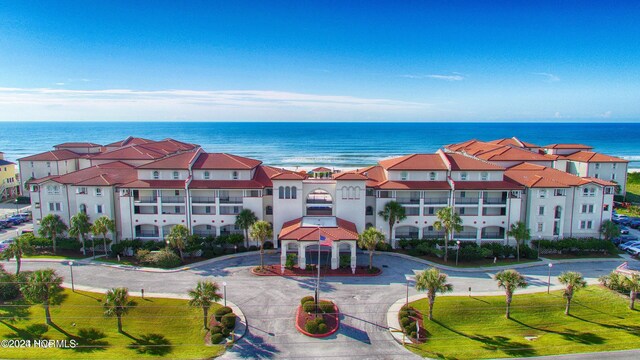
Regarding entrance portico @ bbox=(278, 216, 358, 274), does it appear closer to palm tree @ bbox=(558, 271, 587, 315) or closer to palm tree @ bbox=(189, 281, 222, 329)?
palm tree @ bbox=(189, 281, 222, 329)

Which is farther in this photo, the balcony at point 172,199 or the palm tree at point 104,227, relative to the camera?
the balcony at point 172,199

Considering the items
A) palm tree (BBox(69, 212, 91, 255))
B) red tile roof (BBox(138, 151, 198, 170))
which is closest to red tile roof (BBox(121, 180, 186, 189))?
red tile roof (BBox(138, 151, 198, 170))

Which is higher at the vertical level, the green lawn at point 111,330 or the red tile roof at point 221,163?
the red tile roof at point 221,163

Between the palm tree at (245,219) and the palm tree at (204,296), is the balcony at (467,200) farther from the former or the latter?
the palm tree at (204,296)

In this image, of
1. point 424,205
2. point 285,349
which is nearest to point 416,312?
point 285,349

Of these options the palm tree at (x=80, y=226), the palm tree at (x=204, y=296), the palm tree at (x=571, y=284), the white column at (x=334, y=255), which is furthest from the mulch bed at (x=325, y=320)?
the palm tree at (x=80, y=226)

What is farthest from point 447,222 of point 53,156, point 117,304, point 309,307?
point 53,156

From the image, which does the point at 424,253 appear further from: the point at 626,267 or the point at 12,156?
the point at 12,156
